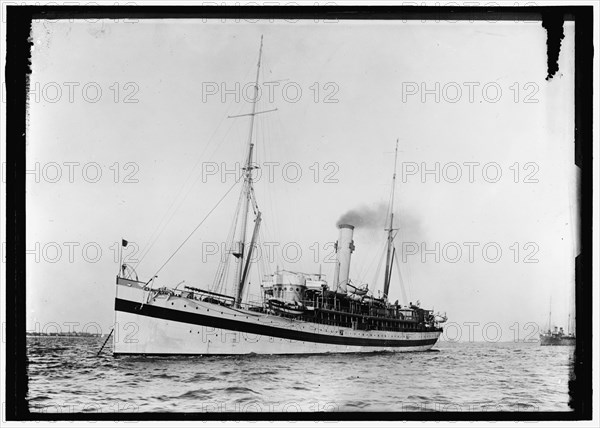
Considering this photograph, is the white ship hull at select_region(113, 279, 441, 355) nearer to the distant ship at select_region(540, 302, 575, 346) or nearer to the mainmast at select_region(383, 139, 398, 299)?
the mainmast at select_region(383, 139, 398, 299)

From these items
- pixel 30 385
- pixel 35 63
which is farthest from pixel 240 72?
pixel 30 385

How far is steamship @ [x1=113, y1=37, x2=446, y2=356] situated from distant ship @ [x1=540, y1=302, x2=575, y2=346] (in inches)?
30.8

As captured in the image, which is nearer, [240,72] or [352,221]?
[240,72]

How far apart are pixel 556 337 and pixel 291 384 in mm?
2019

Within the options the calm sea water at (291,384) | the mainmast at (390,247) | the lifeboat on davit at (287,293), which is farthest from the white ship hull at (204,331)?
the mainmast at (390,247)

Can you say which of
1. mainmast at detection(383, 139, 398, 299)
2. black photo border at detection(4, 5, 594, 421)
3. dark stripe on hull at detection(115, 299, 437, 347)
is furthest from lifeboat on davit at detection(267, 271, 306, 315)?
black photo border at detection(4, 5, 594, 421)

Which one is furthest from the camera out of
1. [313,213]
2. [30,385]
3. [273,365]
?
[273,365]

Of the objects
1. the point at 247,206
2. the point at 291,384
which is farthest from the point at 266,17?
the point at 291,384

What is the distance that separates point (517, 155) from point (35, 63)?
12.1 feet

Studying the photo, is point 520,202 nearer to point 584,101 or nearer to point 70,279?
point 584,101

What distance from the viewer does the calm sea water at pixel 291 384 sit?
476cm

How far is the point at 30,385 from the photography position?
474 centimetres

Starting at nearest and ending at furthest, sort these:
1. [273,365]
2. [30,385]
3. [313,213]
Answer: [30,385] < [313,213] < [273,365]

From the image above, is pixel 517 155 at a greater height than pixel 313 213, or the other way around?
pixel 517 155
